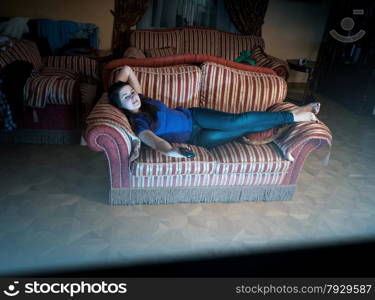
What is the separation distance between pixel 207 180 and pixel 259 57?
8.55ft

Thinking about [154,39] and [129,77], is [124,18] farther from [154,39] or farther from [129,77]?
[129,77]

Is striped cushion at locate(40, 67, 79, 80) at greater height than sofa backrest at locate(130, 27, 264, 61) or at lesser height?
lesser

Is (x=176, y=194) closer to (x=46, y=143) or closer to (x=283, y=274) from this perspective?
(x=283, y=274)

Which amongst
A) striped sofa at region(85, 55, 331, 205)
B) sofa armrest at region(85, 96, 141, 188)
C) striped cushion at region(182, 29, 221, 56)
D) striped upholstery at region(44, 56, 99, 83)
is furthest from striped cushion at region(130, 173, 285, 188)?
striped cushion at region(182, 29, 221, 56)

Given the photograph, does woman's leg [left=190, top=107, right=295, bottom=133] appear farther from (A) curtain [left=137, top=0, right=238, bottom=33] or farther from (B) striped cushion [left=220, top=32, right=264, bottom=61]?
(A) curtain [left=137, top=0, right=238, bottom=33]

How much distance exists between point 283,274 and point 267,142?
0.91 meters

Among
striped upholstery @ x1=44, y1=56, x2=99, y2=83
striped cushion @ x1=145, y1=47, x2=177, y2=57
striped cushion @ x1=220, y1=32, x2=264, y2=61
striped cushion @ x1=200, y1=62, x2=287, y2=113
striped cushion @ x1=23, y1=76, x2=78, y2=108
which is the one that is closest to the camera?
striped cushion @ x1=200, y1=62, x2=287, y2=113

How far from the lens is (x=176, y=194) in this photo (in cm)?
217

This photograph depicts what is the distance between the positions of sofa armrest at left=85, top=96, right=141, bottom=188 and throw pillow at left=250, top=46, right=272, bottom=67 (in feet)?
8.57

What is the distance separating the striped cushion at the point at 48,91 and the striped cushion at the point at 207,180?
3.85 feet

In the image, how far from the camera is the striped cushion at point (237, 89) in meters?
2.43

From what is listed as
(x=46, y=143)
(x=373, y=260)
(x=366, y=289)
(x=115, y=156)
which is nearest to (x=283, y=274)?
(x=366, y=289)

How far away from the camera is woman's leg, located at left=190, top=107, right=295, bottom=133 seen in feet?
7.18

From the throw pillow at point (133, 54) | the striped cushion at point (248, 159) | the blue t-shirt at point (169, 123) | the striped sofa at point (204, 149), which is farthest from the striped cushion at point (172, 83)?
the throw pillow at point (133, 54)
